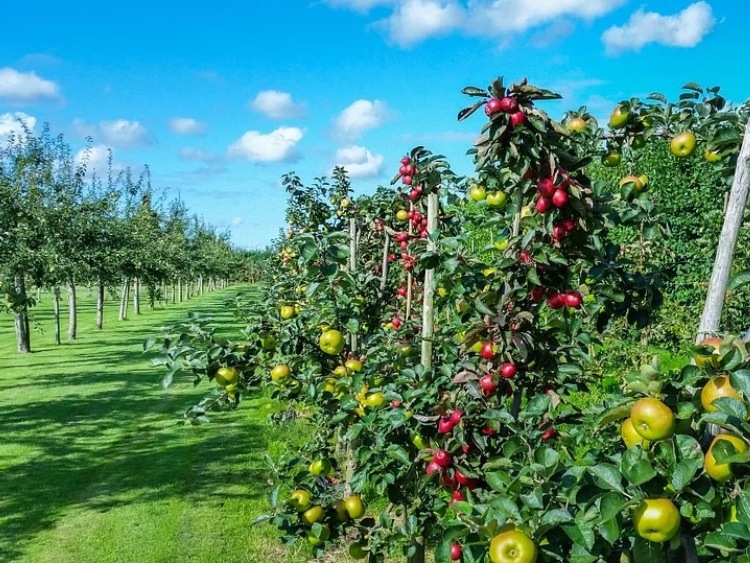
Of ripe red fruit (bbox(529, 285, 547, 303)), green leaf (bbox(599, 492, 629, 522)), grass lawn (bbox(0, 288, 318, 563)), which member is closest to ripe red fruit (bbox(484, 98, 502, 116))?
ripe red fruit (bbox(529, 285, 547, 303))

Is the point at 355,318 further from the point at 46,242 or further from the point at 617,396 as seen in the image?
the point at 46,242

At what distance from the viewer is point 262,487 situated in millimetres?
6754

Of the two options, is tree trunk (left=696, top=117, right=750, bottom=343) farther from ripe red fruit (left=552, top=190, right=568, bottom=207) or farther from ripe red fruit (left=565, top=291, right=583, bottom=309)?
ripe red fruit (left=565, top=291, right=583, bottom=309)

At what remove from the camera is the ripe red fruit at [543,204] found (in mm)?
2387

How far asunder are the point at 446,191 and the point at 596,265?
144 centimetres

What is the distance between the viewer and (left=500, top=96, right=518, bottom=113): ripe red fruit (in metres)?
2.32

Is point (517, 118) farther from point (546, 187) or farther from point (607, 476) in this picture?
point (607, 476)

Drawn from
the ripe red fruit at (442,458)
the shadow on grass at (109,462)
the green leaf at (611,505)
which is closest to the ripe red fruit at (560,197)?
the ripe red fruit at (442,458)

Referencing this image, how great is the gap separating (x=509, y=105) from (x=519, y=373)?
1088 mm

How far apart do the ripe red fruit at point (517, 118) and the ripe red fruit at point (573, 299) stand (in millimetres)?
690

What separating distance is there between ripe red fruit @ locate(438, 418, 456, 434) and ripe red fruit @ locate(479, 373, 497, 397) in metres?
0.20

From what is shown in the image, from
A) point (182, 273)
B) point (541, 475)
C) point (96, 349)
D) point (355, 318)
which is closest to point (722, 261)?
point (541, 475)

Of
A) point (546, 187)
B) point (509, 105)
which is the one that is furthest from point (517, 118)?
point (546, 187)

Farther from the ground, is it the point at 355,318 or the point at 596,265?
the point at 596,265
